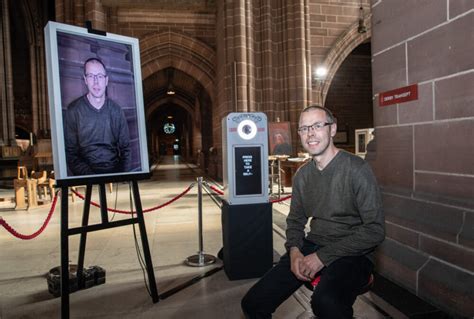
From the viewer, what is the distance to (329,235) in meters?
1.91

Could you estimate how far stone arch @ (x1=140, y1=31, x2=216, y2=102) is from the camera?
12242mm

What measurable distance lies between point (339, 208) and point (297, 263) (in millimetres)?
359

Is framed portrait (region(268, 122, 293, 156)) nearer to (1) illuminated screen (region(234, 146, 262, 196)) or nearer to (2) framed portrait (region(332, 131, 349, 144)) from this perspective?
(1) illuminated screen (region(234, 146, 262, 196))

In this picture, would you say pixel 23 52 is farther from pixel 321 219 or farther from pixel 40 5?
pixel 321 219

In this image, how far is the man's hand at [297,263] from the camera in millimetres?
1771

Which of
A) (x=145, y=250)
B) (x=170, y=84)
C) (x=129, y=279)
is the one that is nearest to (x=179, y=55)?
(x=170, y=84)

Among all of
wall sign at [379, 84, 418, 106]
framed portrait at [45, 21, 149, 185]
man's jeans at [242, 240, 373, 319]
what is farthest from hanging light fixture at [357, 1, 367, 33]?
man's jeans at [242, 240, 373, 319]

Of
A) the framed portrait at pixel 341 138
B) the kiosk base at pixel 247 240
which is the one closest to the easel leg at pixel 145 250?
the kiosk base at pixel 247 240

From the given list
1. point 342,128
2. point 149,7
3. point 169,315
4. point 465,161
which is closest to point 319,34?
point 149,7

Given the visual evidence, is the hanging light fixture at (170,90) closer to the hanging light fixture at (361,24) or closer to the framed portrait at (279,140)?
the hanging light fixture at (361,24)

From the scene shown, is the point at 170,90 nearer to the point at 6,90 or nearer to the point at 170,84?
the point at 170,84

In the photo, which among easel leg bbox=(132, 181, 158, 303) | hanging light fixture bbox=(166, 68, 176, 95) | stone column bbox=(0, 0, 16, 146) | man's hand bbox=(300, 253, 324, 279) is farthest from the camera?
hanging light fixture bbox=(166, 68, 176, 95)

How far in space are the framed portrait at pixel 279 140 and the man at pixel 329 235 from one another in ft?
18.3

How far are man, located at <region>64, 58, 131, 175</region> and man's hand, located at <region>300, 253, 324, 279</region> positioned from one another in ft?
4.92
